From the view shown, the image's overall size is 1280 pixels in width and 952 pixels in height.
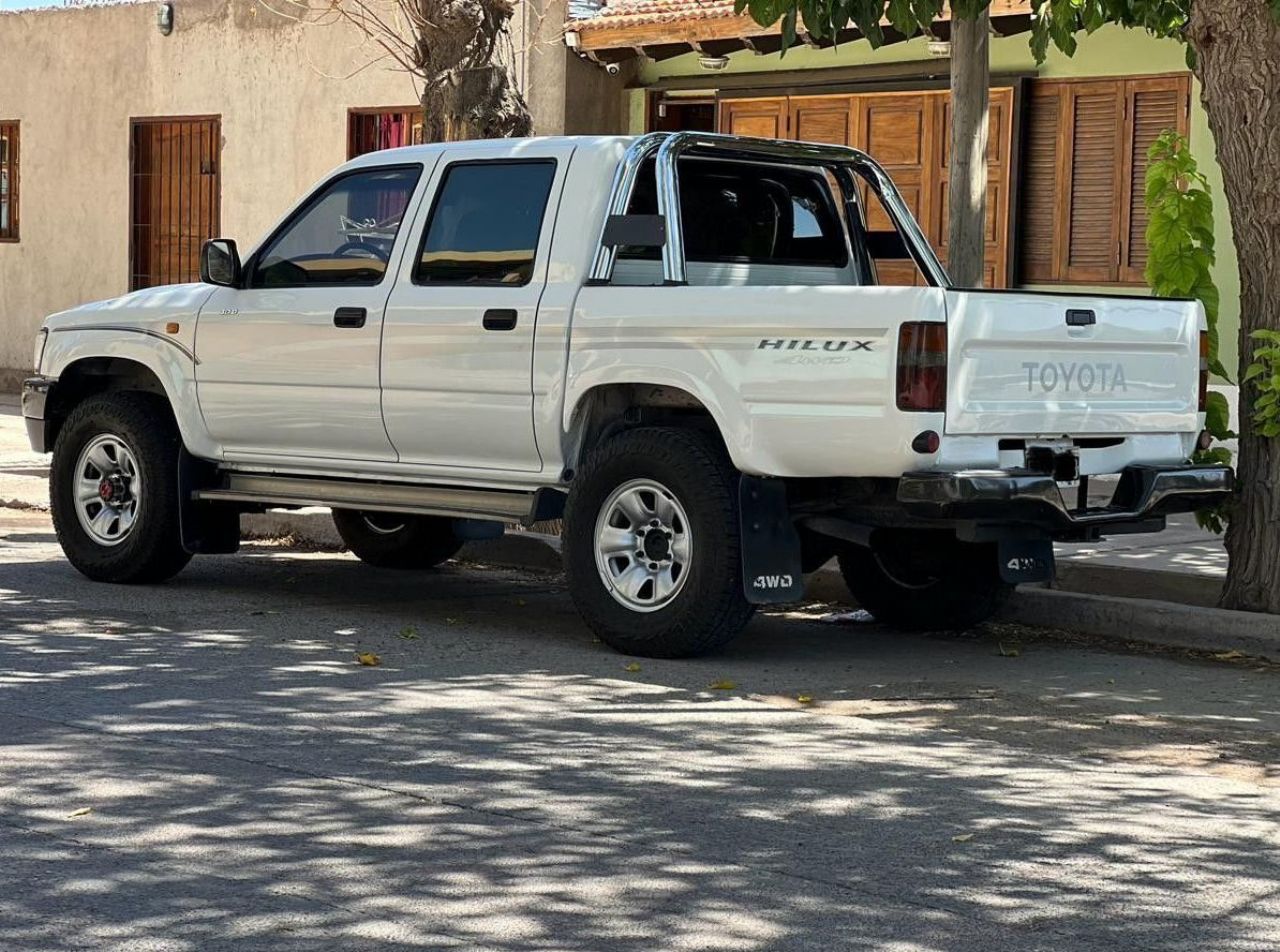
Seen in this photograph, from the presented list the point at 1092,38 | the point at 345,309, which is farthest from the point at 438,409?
the point at 1092,38

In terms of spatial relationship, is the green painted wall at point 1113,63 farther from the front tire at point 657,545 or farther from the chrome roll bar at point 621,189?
the front tire at point 657,545

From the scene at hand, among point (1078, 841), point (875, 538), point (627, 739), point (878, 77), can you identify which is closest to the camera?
point (1078, 841)

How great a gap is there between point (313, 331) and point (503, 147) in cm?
113

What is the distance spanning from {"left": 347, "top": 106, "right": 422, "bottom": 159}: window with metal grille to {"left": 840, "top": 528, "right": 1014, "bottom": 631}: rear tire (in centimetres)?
1156

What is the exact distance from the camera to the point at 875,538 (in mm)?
9148

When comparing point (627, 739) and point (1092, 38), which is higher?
point (1092, 38)

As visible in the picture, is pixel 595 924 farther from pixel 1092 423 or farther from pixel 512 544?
pixel 512 544

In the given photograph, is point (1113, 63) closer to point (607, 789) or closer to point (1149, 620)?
point (1149, 620)

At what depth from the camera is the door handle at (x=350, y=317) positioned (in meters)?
9.45

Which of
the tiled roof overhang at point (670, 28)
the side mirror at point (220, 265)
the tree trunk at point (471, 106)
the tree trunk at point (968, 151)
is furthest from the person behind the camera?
the tiled roof overhang at point (670, 28)

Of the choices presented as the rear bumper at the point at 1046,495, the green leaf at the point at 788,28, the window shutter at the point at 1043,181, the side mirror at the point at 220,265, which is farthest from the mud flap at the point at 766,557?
the window shutter at the point at 1043,181

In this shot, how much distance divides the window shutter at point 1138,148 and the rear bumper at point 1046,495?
23.6ft

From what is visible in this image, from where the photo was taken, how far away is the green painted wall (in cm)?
1524

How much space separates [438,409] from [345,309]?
67 cm
